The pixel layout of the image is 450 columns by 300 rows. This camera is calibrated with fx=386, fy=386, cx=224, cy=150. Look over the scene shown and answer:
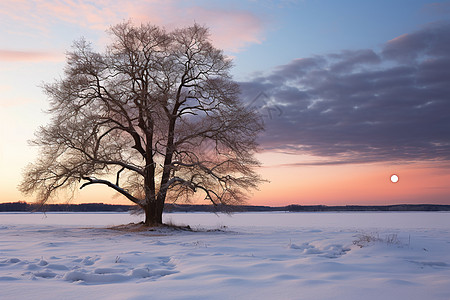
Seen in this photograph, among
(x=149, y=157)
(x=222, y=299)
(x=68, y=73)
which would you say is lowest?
(x=222, y=299)

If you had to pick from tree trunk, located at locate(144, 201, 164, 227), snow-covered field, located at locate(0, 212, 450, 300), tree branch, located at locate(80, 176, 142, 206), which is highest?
tree branch, located at locate(80, 176, 142, 206)

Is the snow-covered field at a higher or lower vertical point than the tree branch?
lower

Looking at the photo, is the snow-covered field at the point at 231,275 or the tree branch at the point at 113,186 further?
the tree branch at the point at 113,186

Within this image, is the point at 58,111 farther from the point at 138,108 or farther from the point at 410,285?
the point at 410,285

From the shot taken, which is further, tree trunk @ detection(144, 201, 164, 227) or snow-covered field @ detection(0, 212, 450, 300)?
tree trunk @ detection(144, 201, 164, 227)

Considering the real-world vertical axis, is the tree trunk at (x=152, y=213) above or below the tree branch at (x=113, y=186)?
below

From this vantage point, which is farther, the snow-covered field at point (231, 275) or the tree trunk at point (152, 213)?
the tree trunk at point (152, 213)

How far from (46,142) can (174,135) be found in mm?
6602

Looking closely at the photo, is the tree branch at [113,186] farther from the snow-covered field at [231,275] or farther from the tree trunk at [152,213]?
the snow-covered field at [231,275]

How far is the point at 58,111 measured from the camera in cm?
2053

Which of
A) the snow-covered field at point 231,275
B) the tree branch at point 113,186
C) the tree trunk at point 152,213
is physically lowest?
the snow-covered field at point 231,275

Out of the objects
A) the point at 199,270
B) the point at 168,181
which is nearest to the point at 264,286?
the point at 199,270

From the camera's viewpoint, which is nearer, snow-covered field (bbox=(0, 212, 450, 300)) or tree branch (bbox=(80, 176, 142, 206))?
snow-covered field (bbox=(0, 212, 450, 300))

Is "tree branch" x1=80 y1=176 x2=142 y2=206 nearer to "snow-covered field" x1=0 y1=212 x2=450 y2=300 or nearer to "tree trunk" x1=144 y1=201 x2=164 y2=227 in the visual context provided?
"tree trunk" x1=144 y1=201 x2=164 y2=227
